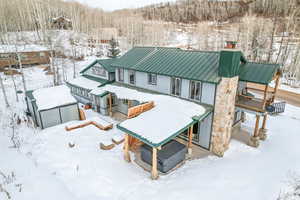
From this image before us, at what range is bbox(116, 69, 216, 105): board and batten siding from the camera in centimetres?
1057

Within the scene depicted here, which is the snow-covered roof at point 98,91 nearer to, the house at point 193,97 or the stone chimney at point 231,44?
the house at point 193,97

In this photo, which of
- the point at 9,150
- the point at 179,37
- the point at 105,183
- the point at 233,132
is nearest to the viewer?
the point at 105,183

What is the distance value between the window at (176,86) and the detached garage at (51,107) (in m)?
8.54

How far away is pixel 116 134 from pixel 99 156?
299cm

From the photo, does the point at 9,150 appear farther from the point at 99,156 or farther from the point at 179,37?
the point at 179,37

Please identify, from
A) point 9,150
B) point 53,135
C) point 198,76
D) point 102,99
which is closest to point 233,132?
point 198,76

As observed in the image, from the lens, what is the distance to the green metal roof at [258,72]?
397 inches

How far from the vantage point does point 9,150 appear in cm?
1011

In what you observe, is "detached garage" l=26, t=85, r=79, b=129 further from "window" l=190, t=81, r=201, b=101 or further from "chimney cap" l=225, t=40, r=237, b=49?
"chimney cap" l=225, t=40, r=237, b=49

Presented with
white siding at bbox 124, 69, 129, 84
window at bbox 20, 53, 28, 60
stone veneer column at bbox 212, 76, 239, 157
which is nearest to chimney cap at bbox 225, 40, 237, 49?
stone veneer column at bbox 212, 76, 239, 157

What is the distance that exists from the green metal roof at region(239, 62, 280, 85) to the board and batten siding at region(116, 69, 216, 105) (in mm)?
2301

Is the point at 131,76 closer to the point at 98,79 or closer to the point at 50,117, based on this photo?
the point at 98,79

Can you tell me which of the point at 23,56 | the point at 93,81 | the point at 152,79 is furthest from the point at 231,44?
the point at 23,56

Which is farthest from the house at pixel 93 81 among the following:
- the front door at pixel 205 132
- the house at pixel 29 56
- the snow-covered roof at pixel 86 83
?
the house at pixel 29 56
